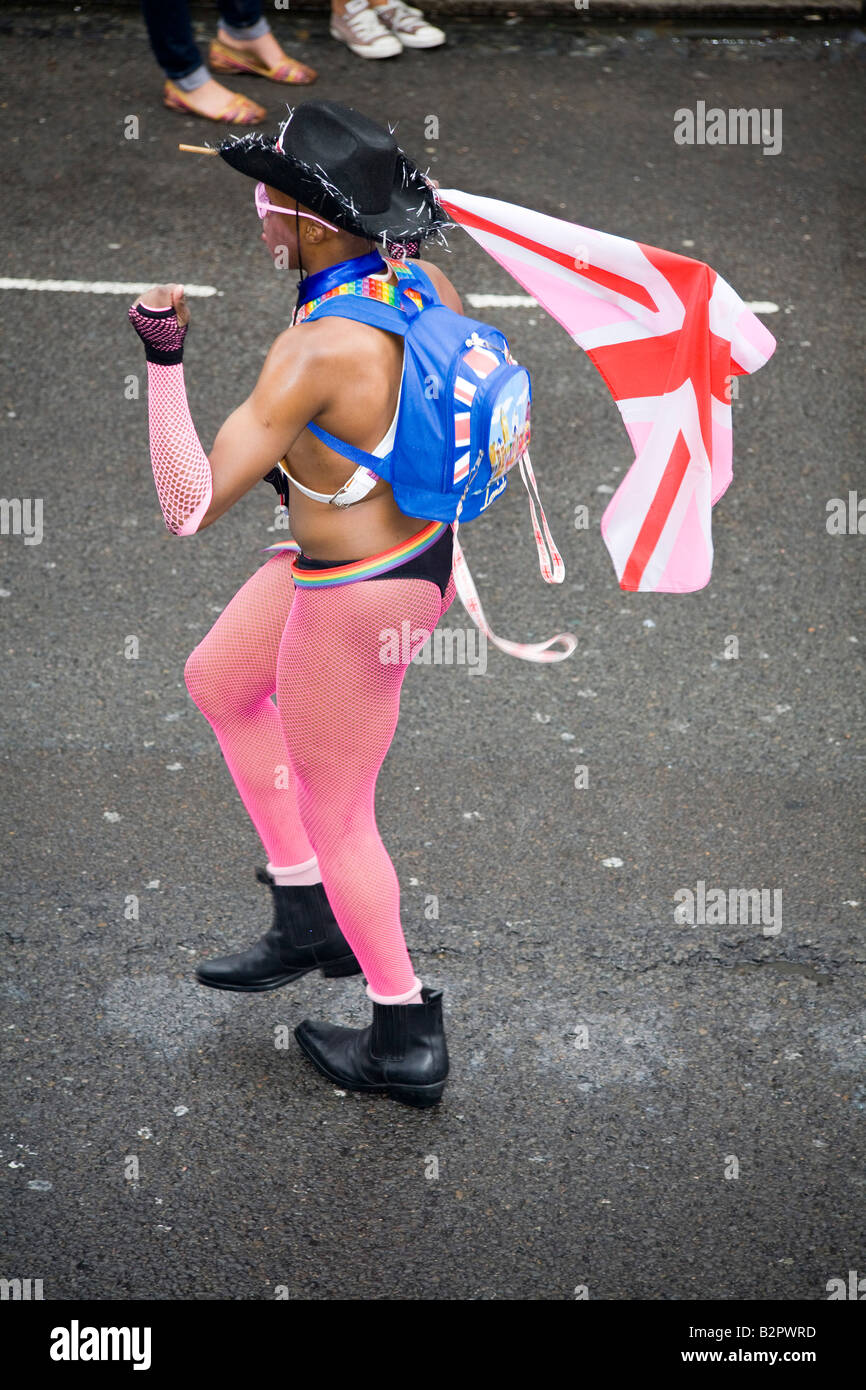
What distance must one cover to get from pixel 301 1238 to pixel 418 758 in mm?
1785

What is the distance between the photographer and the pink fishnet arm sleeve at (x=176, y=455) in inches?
117

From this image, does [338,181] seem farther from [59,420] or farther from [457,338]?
[59,420]

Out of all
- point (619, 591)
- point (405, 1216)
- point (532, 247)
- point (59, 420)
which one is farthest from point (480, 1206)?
point (59, 420)

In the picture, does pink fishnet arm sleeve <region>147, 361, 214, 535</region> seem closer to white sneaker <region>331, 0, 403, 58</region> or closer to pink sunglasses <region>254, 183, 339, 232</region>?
pink sunglasses <region>254, 183, 339, 232</region>

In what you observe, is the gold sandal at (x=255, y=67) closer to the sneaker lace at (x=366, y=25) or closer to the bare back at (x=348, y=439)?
the sneaker lace at (x=366, y=25)

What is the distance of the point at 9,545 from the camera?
18.4ft

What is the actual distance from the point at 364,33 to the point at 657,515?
21.0ft

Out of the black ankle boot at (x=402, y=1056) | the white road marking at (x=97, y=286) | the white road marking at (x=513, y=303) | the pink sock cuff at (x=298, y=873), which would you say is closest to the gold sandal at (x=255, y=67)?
the white road marking at (x=97, y=286)

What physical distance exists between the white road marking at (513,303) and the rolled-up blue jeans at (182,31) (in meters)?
2.48

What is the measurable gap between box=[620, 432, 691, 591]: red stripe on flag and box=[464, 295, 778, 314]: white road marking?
136 inches

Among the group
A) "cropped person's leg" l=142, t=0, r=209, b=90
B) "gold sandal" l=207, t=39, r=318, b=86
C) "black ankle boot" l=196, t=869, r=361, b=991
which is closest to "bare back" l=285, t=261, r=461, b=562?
"black ankle boot" l=196, t=869, r=361, b=991

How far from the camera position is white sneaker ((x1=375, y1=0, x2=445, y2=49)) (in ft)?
29.6

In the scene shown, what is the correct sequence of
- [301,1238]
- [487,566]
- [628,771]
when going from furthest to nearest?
[487,566] < [628,771] < [301,1238]

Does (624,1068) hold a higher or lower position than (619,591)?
lower
